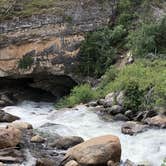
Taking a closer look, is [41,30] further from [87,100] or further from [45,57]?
[87,100]

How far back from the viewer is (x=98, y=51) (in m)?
25.5

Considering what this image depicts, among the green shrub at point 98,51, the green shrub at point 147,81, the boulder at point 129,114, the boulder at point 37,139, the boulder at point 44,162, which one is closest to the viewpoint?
the boulder at point 44,162

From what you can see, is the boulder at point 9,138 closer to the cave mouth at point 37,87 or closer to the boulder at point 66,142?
the boulder at point 66,142

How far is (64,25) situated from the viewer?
25781 millimetres

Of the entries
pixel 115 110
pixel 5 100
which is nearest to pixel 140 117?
pixel 115 110

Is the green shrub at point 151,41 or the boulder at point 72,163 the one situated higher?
the green shrub at point 151,41

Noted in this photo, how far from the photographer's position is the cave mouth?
26438mm

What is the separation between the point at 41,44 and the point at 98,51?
3.07m

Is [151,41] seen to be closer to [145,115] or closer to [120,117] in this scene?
[120,117]

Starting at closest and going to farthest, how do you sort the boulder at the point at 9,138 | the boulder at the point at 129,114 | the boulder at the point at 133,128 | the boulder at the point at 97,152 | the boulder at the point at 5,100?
the boulder at the point at 97,152, the boulder at the point at 9,138, the boulder at the point at 133,128, the boulder at the point at 129,114, the boulder at the point at 5,100

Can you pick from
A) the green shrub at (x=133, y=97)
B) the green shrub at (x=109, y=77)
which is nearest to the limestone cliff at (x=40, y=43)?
the green shrub at (x=109, y=77)

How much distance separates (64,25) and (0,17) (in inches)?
138

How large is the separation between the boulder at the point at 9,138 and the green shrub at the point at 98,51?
11924 mm

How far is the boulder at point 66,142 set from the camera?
13.7 m
